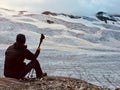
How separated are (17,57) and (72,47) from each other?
89.3ft

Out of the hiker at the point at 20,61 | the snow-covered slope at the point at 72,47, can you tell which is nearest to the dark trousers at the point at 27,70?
the hiker at the point at 20,61

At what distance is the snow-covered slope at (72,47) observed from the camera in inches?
744

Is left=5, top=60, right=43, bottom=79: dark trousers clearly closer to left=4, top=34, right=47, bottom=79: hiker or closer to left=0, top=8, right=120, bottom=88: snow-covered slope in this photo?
left=4, top=34, right=47, bottom=79: hiker

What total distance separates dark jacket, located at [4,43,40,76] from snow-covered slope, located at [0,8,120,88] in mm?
4464

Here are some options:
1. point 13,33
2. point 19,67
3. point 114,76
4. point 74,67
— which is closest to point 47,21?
point 13,33

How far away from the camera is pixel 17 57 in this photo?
10164mm

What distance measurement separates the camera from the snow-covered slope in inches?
744

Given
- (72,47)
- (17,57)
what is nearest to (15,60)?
(17,57)

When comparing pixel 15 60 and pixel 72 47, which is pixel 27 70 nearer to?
pixel 15 60

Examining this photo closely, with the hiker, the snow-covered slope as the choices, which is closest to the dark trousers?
the hiker

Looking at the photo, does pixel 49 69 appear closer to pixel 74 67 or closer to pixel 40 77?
pixel 74 67

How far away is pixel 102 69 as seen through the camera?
787 inches

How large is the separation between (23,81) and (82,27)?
45.9m

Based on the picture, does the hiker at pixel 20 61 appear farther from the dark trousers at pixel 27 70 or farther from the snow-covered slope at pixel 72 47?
Result: the snow-covered slope at pixel 72 47
